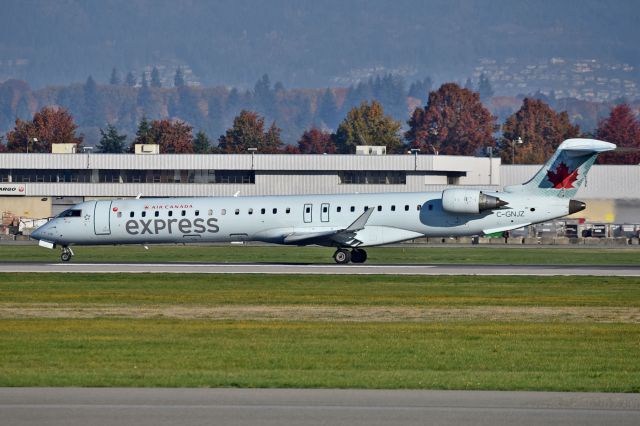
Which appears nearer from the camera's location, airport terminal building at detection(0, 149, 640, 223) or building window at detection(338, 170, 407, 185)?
airport terminal building at detection(0, 149, 640, 223)

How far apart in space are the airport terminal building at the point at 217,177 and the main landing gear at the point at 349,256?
4306 centimetres

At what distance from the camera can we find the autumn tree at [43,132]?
164750mm

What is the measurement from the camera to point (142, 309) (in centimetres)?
3045

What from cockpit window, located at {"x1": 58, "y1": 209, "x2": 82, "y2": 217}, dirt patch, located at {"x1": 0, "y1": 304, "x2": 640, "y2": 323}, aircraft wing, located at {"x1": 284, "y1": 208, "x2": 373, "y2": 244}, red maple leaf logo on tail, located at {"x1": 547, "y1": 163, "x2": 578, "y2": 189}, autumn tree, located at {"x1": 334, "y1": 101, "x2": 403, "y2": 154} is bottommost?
dirt patch, located at {"x1": 0, "y1": 304, "x2": 640, "y2": 323}

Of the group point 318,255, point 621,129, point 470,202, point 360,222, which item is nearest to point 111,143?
point 621,129

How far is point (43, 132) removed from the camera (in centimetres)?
17112

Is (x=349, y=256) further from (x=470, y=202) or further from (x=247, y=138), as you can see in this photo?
(x=247, y=138)

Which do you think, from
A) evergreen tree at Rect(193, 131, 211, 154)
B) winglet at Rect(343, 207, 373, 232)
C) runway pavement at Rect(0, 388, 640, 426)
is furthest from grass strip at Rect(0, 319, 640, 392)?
evergreen tree at Rect(193, 131, 211, 154)

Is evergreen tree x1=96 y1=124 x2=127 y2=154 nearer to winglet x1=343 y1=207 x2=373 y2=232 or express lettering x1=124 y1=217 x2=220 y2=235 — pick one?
express lettering x1=124 y1=217 x2=220 y2=235

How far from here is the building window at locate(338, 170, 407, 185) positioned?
311 feet

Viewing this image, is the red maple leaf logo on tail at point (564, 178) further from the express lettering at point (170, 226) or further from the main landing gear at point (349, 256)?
the express lettering at point (170, 226)

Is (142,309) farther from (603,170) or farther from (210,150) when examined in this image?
(210,150)

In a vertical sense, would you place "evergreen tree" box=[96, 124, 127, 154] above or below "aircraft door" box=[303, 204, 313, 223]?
above

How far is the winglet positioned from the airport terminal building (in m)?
44.6
